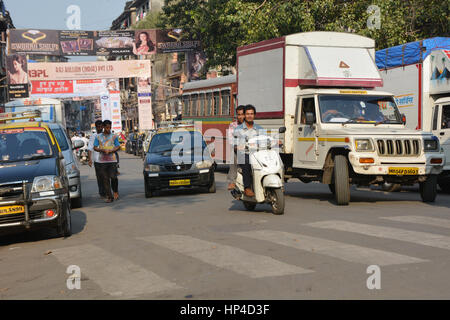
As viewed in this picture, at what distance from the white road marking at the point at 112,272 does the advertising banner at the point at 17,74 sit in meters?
39.3

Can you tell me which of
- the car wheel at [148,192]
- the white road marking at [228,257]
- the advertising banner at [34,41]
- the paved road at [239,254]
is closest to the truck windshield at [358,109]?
the paved road at [239,254]

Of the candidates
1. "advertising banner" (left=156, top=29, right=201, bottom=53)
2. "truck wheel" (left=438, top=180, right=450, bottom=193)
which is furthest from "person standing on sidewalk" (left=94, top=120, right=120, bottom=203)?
"advertising banner" (left=156, top=29, right=201, bottom=53)

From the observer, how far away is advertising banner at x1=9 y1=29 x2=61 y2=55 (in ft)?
135

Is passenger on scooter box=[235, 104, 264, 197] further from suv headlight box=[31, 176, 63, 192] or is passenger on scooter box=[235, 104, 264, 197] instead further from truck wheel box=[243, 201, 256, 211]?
suv headlight box=[31, 176, 63, 192]

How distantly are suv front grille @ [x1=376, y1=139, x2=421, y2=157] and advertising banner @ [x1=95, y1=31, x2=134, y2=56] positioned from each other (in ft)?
111

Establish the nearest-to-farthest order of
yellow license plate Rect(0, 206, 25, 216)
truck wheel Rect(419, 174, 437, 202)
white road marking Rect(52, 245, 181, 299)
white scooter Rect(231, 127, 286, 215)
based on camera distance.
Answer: white road marking Rect(52, 245, 181, 299) < yellow license plate Rect(0, 206, 25, 216) < white scooter Rect(231, 127, 286, 215) < truck wheel Rect(419, 174, 437, 202)

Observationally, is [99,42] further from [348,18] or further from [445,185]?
[445,185]

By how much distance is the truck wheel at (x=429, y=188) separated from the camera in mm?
12594

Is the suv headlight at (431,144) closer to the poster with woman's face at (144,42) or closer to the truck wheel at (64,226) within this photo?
the truck wheel at (64,226)

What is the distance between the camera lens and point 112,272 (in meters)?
6.63

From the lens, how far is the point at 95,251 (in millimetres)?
8008

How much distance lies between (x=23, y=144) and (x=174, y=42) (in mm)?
32758
